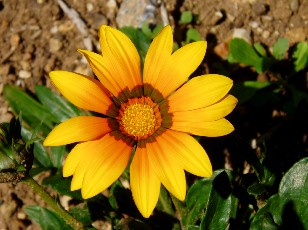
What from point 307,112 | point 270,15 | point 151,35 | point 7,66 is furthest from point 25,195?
point 270,15

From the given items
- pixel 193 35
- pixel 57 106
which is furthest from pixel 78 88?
pixel 193 35

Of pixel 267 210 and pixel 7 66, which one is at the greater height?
pixel 7 66

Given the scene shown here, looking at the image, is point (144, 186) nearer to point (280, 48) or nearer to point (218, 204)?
point (218, 204)

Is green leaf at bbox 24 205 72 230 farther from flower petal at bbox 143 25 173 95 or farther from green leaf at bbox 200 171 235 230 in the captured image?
flower petal at bbox 143 25 173 95

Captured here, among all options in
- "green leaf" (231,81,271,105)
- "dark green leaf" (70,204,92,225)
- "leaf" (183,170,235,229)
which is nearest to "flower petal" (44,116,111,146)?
"leaf" (183,170,235,229)

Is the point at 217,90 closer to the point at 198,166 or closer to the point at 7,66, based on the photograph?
the point at 198,166

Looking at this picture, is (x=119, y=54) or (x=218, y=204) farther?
(x=218, y=204)
